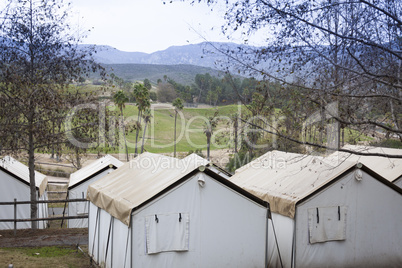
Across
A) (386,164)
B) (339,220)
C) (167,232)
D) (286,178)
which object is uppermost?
(286,178)

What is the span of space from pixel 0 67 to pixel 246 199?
978 cm

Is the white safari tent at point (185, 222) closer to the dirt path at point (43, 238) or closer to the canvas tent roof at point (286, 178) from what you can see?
the canvas tent roof at point (286, 178)

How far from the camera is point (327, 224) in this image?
38.1ft

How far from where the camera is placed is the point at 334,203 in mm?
11625

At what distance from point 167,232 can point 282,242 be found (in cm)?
355

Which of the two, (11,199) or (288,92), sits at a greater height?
(288,92)

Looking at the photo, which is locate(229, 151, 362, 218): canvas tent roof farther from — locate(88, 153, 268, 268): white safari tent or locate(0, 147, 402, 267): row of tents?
locate(88, 153, 268, 268): white safari tent

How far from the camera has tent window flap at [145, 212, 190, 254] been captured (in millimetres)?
9781

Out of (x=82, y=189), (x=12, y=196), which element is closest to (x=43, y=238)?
(x=12, y=196)

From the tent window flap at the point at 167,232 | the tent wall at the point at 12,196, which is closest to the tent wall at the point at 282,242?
the tent window flap at the point at 167,232

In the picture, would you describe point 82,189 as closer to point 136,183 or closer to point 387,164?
point 136,183

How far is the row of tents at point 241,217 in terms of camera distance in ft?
32.6

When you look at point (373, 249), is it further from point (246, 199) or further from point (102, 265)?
point (102, 265)

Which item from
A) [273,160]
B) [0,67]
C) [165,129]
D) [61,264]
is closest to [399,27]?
[273,160]
